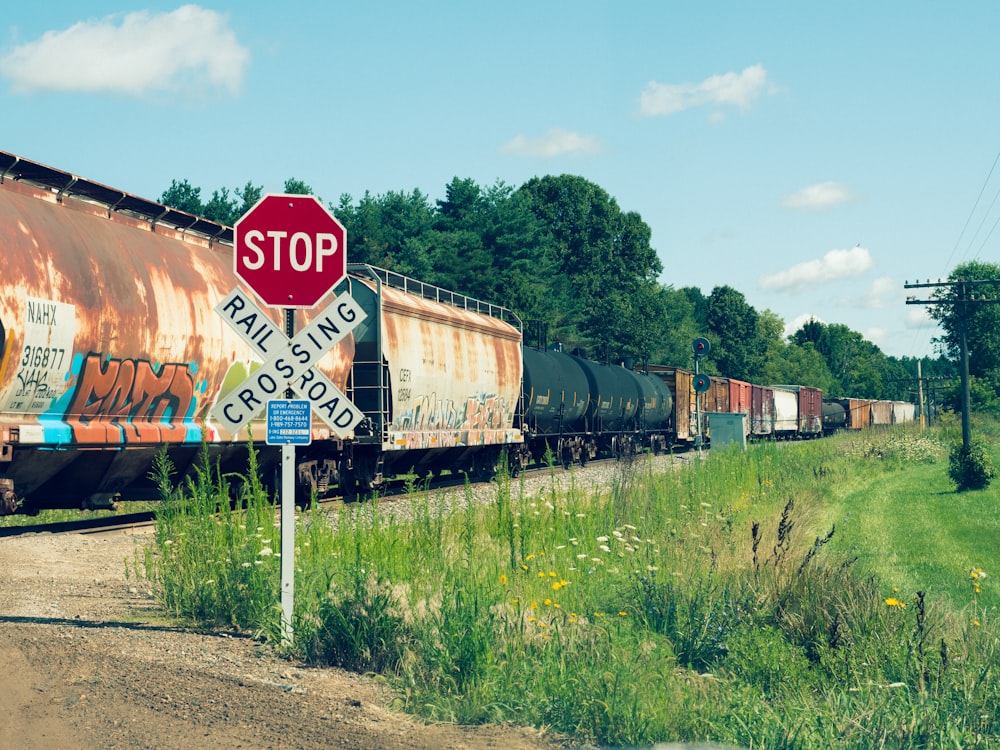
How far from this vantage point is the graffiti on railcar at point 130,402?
38.0 feet

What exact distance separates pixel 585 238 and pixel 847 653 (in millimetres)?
85370

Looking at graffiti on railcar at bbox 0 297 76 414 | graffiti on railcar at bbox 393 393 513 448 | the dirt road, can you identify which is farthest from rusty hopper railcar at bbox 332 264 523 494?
the dirt road

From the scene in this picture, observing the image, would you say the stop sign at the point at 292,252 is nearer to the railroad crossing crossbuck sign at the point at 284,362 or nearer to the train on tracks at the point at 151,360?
the railroad crossing crossbuck sign at the point at 284,362

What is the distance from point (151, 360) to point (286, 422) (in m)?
6.25

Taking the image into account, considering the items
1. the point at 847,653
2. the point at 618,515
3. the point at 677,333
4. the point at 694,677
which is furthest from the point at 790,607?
the point at 677,333

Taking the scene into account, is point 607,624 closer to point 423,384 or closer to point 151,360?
point 151,360

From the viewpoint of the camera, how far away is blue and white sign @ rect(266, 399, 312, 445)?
708 centimetres

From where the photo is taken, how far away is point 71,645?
264 inches

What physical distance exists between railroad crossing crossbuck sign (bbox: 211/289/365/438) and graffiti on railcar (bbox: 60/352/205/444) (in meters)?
5.22

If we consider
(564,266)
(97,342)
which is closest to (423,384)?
(97,342)

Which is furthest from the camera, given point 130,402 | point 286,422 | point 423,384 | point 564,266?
point 564,266

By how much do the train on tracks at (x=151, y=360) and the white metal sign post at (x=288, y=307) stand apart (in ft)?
0.64

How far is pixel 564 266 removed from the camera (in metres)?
91.3

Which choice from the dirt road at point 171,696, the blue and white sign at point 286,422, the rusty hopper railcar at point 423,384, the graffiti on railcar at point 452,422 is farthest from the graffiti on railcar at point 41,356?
the graffiti on railcar at point 452,422
